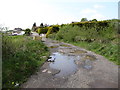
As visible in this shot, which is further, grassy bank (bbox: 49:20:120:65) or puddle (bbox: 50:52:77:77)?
grassy bank (bbox: 49:20:120:65)

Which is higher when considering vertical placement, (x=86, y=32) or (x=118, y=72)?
(x=86, y=32)

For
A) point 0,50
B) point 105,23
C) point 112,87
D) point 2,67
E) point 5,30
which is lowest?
point 112,87

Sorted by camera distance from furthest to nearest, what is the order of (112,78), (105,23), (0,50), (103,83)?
(105,23) < (0,50) < (112,78) < (103,83)

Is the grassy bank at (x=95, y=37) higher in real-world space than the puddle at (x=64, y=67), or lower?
higher

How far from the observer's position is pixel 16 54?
4.53 m

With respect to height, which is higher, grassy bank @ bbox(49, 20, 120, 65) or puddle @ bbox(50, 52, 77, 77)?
grassy bank @ bbox(49, 20, 120, 65)

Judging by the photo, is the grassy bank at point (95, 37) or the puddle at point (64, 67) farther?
the grassy bank at point (95, 37)

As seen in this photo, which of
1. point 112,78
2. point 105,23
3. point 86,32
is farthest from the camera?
point 105,23

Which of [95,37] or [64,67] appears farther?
[95,37]

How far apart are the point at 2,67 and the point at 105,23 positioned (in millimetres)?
12789

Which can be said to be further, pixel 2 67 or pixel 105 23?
pixel 105 23

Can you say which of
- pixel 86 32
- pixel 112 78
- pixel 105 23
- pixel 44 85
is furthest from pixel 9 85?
pixel 105 23

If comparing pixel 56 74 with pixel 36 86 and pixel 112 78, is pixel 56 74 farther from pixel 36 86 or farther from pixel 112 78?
pixel 112 78

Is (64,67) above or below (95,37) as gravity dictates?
below
